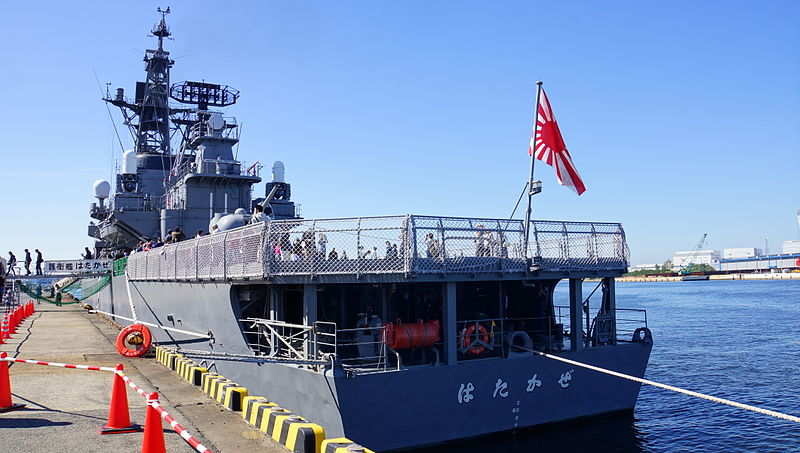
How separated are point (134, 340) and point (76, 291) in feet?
164

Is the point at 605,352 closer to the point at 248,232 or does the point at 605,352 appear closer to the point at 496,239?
the point at 496,239

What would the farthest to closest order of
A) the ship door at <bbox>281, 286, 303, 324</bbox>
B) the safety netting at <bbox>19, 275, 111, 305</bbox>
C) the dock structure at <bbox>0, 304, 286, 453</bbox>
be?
the safety netting at <bbox>19, 275, 111, 305</bbox>, the ship door at <bbox>281, 286, 303, 324</bbox>, the dock structure at <bbox>0, 304, 286, 453</bbox>

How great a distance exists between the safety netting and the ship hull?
85.2ft

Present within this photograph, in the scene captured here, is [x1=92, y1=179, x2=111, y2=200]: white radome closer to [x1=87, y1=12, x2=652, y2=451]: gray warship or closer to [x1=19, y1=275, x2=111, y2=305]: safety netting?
[x1=19, y1=275, x2=111, y2=305]: safety netting

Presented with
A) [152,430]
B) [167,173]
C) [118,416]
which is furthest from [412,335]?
[167,173]

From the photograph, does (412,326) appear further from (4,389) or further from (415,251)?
(4,389)

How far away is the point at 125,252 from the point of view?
35.4 metres

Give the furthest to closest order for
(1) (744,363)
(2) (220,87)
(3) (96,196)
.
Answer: (2) (220,87) → (3) (96,196) → (1) (744,363)

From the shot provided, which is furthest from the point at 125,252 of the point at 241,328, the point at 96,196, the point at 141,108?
the point at 241,328

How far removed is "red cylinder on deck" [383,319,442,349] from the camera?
11750mm

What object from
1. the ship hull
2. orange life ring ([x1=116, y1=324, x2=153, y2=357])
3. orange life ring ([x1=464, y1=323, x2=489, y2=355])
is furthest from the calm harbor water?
orange life ring ([x1=116, y1=324, x2=153, y2=357])

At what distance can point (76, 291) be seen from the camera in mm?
61656

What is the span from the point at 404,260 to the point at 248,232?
3.61m

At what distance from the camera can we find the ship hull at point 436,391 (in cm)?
1060
